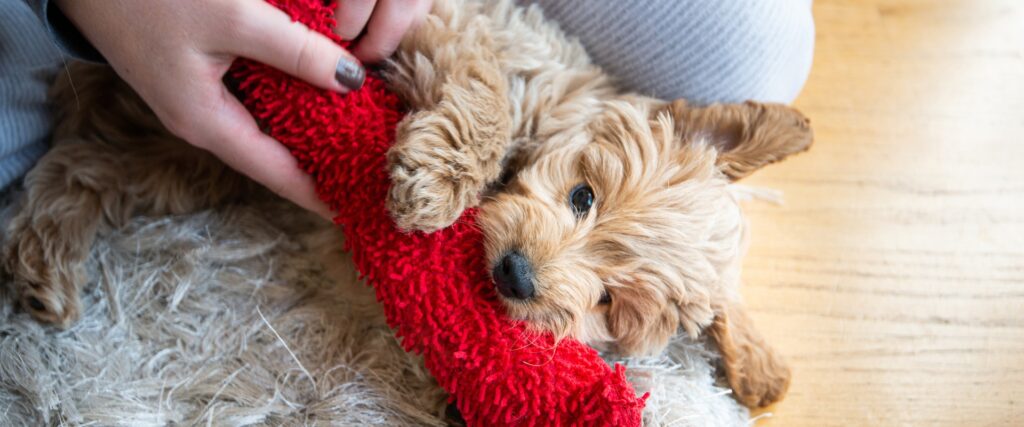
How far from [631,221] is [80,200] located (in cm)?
109

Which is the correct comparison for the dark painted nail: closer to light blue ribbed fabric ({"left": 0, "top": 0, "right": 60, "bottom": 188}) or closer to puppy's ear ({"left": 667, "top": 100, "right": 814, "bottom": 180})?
light blue ribbed fabric ({"left": 0, "top": 0, "right": 60, "bottom": 188})

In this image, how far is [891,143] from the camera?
6.73ft

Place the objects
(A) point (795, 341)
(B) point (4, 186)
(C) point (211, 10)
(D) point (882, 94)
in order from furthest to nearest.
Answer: (D) point (882, 94), (A) point (795, 341), (B) point (4, 186), (C) point (211, 10)

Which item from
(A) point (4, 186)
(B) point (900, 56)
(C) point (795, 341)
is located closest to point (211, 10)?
(A) point (4, 186)

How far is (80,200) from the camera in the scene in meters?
1.50

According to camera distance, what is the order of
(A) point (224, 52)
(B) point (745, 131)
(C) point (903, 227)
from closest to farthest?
(A) point (224, 52)
(B) point (745, 131)
(C) point (903, 227)

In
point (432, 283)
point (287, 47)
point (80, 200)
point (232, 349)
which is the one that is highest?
point (287, 47)

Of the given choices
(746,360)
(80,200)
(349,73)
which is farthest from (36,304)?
(746,360)

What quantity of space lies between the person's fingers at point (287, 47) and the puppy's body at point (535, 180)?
5.7 inches

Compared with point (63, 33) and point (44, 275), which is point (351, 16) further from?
point (44, 275)

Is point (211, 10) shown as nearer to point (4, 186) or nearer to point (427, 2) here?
point (427, 2)

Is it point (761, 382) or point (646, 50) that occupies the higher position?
point (646, 50)

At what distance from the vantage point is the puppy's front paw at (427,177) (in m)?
1.14

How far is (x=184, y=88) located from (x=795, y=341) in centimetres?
137
